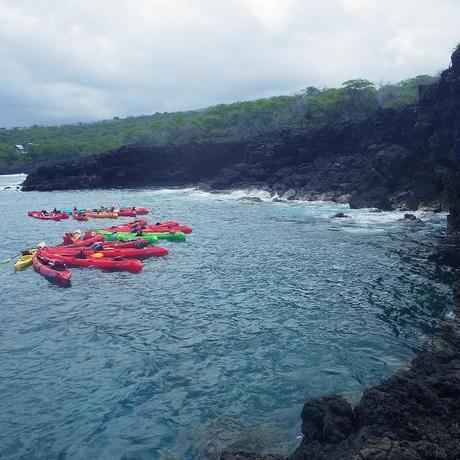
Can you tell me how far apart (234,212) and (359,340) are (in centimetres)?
2878

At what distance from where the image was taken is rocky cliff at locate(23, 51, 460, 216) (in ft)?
113

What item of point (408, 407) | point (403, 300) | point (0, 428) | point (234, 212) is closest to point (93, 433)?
point (0, 428)

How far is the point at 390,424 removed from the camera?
7.27 metres

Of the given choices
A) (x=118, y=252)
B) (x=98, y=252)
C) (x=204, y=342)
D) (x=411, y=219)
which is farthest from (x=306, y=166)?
(x=204, y=342)

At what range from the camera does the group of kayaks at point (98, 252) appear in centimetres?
2270

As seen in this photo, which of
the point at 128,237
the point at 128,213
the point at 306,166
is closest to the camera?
the point at 128,237

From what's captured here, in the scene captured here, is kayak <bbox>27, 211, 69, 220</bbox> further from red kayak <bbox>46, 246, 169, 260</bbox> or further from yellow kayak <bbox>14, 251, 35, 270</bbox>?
yellow kayak <bbox>14, 251, 35, 270</bbox>

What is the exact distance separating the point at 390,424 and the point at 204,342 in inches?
307

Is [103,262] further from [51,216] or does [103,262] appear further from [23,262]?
[51,216]

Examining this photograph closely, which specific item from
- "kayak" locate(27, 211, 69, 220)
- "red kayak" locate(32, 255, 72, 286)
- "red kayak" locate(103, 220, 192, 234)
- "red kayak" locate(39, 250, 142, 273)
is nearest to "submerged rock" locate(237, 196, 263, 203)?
"red kayak" locate(103, 220, 192, 234)

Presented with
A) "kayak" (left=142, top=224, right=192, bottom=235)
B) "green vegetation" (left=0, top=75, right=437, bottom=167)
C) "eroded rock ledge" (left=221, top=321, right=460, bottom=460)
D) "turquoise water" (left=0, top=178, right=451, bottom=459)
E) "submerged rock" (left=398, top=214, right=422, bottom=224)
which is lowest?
"turquoise water" (left=0, top=178, right=451, bottom=459)

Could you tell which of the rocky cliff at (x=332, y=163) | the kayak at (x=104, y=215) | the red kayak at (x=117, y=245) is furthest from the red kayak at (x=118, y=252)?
the rocky cliff at (x=332, y=163)

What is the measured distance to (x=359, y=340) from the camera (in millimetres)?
14086

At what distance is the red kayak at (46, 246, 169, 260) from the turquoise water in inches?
41.1
